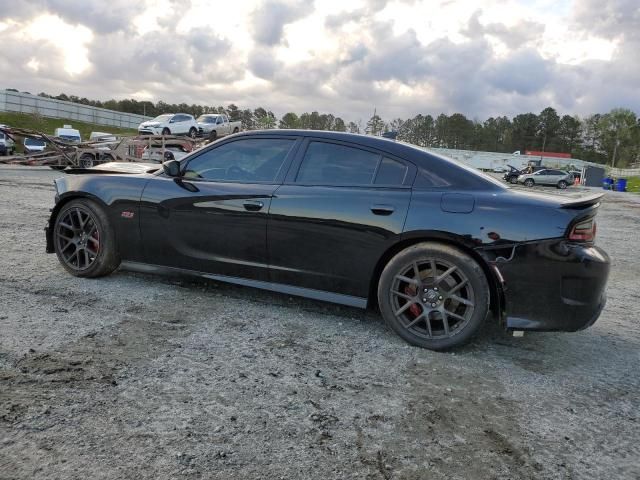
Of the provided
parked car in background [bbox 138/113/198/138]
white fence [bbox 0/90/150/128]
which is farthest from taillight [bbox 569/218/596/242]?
white fence [bbox 0/90/150/128]

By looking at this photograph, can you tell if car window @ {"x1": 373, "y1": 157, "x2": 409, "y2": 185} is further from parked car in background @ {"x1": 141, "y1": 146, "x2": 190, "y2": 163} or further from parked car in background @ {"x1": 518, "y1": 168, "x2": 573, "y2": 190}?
parked car in background @ {"x1": 518, "y1": 168, "x2": 573, "y2": 190}

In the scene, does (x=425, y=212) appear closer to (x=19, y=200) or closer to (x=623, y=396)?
(x=623, y=396)

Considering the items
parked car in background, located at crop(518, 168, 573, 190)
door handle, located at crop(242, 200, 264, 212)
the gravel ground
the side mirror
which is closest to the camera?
the gravel ground

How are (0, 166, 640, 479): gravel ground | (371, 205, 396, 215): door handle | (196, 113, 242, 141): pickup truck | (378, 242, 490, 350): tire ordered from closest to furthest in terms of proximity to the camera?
(0, 166, 640, 479): gravel ground < (378, 242, 490, 350): tire < (371, 205, 396, 215): door handle < (196, 113, 242, 141): pickup truck

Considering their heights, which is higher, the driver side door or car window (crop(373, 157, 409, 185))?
car window (crop(373, 157, 409, 185))

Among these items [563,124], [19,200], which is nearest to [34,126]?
[19,200]

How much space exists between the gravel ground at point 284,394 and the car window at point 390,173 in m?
1.11

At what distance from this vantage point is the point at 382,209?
3453mm

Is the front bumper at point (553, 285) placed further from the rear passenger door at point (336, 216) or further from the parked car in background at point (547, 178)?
the parked car in background at point (547, 178)

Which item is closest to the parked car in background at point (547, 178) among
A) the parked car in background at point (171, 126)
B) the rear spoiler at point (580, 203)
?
the parked car in background at point (171, 126)

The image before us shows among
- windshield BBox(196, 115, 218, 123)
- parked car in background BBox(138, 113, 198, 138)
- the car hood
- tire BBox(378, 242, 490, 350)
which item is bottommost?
tire BBox(378, 242, 490, 350)

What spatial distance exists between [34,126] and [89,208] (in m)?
55.1

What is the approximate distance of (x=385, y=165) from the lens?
361 cm

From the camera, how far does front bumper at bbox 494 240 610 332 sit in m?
3.07
